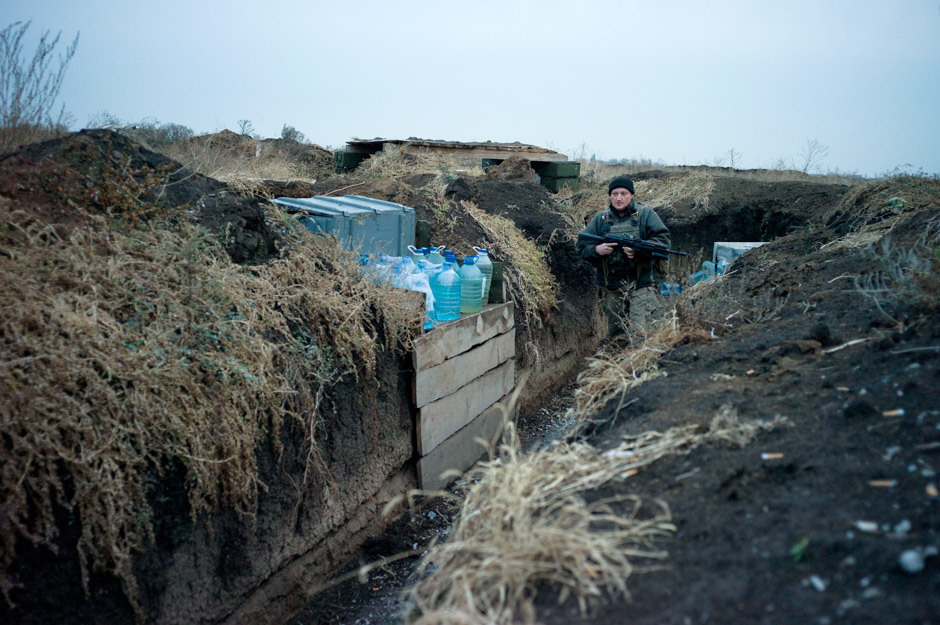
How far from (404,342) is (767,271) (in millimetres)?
3138

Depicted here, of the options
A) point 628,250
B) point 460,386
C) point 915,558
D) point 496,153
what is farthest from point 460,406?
point 496,153

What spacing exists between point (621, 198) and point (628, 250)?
636 millimetres

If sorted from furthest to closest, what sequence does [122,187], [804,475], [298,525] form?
1. [122,187]
2. [298,525]
3. [804,475]

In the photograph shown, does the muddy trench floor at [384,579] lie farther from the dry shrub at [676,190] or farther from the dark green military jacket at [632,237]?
the dry shrub at [676,190]

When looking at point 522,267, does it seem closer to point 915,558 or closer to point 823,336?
point 823,336

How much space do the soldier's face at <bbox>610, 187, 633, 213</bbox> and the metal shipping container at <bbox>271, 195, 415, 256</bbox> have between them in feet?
7.03

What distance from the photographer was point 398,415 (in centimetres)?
469

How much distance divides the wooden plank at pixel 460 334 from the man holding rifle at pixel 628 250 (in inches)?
44.1

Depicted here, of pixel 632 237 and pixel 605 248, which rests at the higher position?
pixel 632 237

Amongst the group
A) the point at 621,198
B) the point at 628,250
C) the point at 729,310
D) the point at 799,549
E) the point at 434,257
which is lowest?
the point at 799,549

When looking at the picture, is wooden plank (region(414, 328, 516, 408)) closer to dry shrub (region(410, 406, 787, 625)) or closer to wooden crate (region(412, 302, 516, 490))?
wooden crate (region(412, 302, 516, 490))

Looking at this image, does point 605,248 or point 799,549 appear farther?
point 605,248

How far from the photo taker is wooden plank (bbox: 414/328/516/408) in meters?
4.91

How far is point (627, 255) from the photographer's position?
6180 mm
